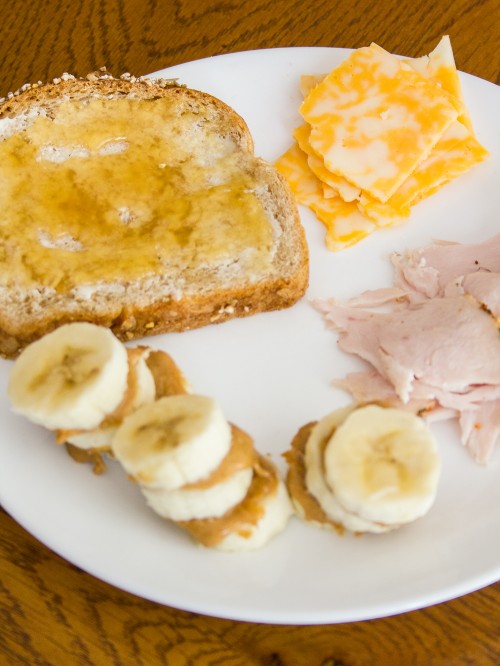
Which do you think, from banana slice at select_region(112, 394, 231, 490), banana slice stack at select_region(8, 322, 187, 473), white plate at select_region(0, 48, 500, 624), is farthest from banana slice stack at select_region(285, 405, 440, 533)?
banana slice stack at select_region(8, 322, 187, 473)

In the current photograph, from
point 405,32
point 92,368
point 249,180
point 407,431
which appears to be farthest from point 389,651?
point 405,32

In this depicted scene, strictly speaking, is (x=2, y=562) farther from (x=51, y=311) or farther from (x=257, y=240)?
(x=257, y=240)

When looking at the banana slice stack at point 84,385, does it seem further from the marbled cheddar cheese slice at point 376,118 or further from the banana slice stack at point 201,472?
the marbled cheddar cheese slice at point 376,118

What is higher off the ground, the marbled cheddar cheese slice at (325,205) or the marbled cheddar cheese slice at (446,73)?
the marbled cheddar cheese slice at (446,73)

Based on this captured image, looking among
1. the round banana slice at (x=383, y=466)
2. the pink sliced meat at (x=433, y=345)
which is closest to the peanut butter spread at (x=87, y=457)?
the round banana slice at (x=383, y=466)

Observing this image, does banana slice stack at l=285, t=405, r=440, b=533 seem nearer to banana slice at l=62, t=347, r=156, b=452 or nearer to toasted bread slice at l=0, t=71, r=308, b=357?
banana slice at l=62, t=347, r=156, b=452

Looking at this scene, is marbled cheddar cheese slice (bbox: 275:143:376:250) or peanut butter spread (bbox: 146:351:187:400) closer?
peanut butter spread (bbox: 146:351:187:400)
